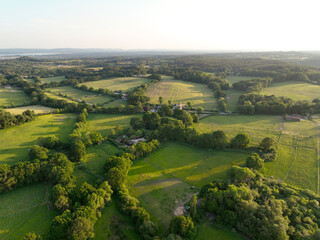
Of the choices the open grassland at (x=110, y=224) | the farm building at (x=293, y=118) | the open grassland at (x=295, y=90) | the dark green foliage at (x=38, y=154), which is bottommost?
the open grassland at (x=110, y=224)

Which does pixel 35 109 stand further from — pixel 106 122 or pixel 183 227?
pixel 183 227

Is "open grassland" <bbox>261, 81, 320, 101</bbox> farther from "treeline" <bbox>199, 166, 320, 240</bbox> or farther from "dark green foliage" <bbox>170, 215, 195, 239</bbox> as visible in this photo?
"dark green foliage" <bbox>170, 215, 195, 239</bbox>

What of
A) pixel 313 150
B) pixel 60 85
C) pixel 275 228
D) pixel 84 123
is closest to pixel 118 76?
pixel 60 85

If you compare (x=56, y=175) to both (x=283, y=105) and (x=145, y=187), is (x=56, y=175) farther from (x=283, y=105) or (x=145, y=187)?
(x=283, y=105)

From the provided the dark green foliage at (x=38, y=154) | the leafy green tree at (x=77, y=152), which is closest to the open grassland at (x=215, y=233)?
the leafy green tree at (x=77, y=152)

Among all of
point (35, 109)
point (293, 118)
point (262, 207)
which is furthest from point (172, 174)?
point (35, 109)

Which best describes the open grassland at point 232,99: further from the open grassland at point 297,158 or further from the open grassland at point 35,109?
the open grassland at point 35,109
